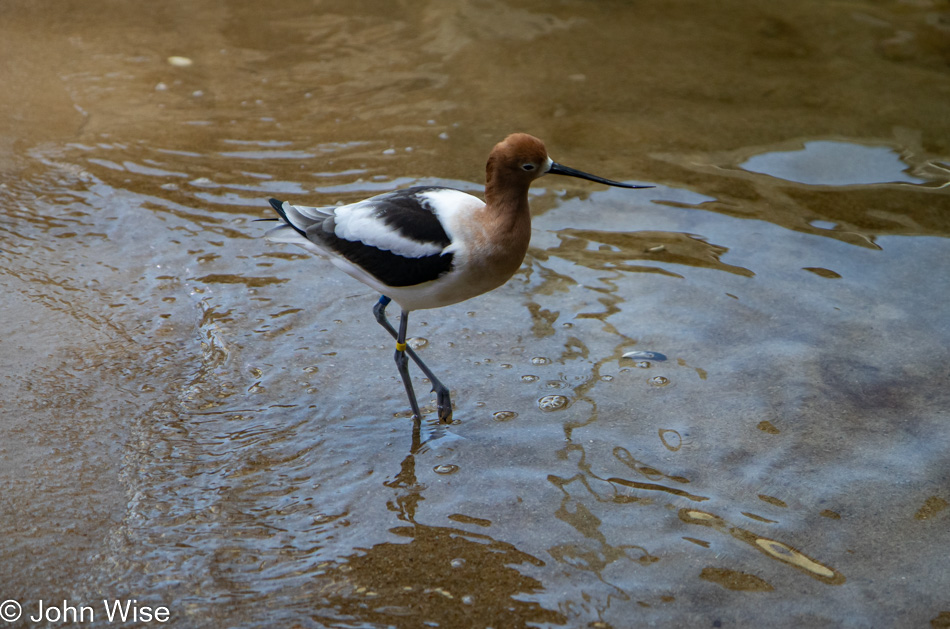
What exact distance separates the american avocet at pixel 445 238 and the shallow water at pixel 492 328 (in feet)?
2.18

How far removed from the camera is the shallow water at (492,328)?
3170mm

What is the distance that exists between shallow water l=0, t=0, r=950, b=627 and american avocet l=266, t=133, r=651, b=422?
666 mm

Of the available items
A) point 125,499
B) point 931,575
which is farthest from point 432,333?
point 931,575

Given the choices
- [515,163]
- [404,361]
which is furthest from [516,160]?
[404,361]

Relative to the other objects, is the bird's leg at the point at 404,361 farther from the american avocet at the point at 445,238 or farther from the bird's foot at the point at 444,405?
the bird's foot at the point at 444,405

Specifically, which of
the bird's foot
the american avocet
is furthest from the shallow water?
the american avocet

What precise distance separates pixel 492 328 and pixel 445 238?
1075 mm

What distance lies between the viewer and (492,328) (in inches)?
183

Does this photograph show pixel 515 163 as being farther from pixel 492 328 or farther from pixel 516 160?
pixel 492 328

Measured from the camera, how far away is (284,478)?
3619 mm

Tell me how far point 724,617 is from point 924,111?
5.01m

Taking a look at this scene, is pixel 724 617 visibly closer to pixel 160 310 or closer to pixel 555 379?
pixel 555 379

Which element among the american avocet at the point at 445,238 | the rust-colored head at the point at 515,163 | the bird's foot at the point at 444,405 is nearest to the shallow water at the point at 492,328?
the bird's foot at the point at 444,405

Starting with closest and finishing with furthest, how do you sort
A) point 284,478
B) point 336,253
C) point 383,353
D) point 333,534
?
point 333,534, point 284,478, point 336,253, point 383,353
